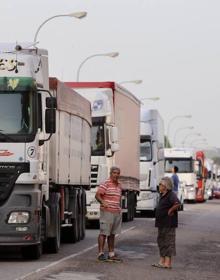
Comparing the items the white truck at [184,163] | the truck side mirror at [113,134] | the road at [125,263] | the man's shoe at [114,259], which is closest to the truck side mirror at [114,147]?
the truck side mirror at [113,134]

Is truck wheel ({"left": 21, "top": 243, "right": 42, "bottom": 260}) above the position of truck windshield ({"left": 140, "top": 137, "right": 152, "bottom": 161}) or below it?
below

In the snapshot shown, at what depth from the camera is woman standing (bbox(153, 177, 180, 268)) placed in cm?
1673

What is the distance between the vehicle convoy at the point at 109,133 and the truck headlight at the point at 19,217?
1009 cm

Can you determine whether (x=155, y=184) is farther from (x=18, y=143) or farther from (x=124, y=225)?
(x=18, y=143)

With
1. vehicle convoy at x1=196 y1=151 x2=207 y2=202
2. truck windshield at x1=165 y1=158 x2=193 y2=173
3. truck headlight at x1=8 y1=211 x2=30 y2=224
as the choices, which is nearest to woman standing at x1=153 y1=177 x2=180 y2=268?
truck headlight at x1=8 y1=211 x2=30 y2=224

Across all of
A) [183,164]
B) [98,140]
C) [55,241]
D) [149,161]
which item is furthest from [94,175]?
[183,164]

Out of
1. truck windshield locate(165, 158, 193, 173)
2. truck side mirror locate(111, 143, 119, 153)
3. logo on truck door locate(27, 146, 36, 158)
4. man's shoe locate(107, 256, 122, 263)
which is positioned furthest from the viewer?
truck windshield locate(165, 158, 193, 173)

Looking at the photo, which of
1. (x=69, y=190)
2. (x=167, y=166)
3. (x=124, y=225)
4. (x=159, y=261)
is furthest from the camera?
(x=167, y=166)

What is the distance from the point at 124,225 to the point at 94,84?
5.67 meters

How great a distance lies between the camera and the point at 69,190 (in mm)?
21953

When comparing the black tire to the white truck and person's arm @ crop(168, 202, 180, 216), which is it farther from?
the white truck

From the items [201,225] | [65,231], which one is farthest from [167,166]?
[65,231]

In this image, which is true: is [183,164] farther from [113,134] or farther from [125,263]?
[125,263]

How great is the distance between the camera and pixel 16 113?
1705cm
